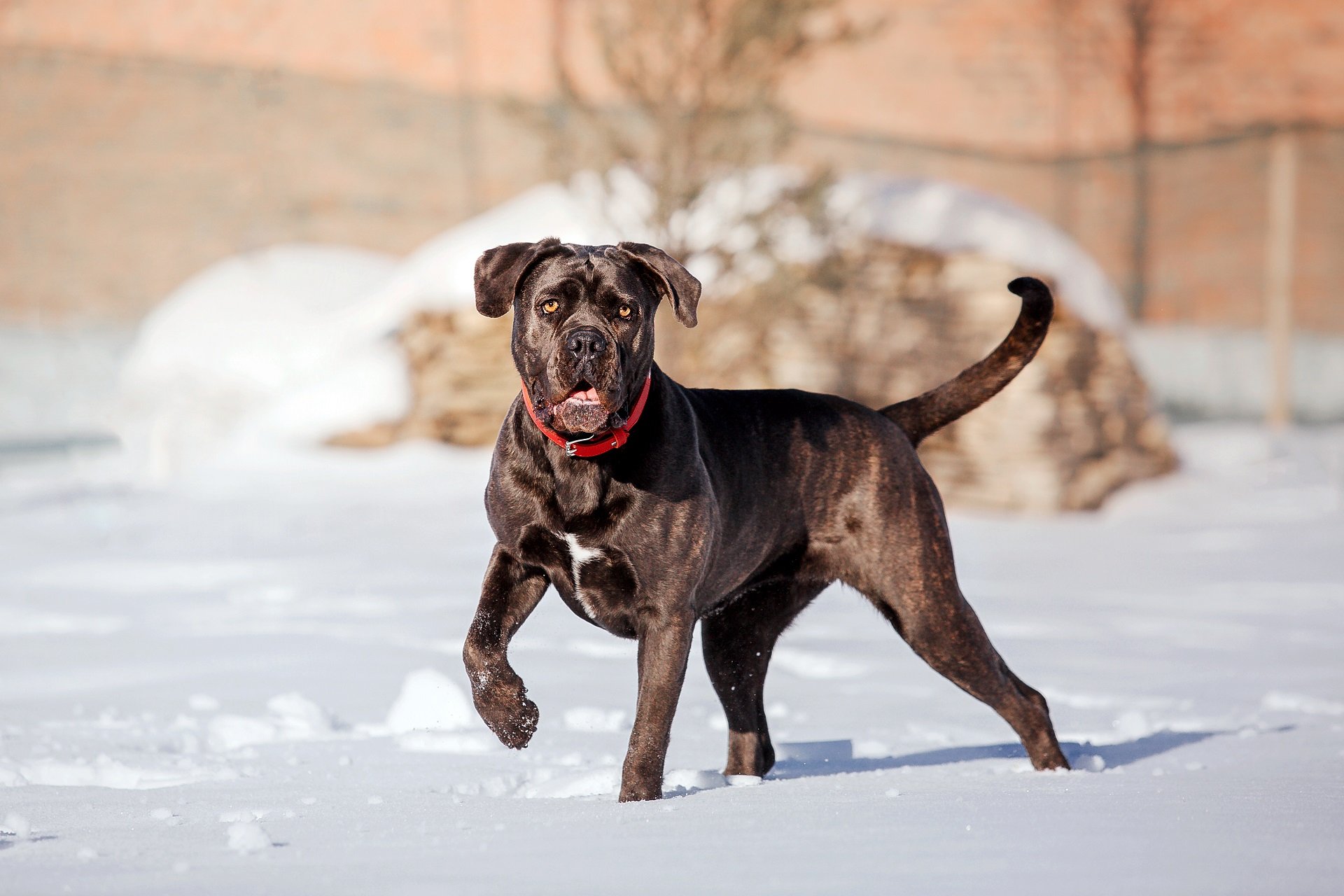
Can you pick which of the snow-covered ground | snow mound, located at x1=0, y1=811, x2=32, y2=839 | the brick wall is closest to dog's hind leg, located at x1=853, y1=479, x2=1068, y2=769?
the snow-covered ground

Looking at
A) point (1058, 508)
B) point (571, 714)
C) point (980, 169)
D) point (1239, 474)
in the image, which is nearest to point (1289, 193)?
point (980, 169)

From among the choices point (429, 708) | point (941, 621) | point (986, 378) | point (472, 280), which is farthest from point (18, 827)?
point (472, 280)

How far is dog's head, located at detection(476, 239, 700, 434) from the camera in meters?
3.18

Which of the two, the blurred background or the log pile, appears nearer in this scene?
the log pile

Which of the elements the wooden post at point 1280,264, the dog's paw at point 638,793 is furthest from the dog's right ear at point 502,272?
the wooden post at point 1280,264

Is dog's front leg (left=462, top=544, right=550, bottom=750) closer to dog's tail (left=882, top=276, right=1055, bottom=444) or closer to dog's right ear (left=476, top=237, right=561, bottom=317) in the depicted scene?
dog's right ear (left=476, top=237, right=561, bottom=317)

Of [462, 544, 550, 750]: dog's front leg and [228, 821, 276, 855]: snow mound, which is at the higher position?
[462, 544, 550, 750]: dog's front leg

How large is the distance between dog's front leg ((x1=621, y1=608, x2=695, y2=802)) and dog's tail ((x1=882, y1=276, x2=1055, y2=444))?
4.31ft

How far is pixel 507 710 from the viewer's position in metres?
3.42

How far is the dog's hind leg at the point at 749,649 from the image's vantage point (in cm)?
405

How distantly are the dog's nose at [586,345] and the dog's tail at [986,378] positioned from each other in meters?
1.46

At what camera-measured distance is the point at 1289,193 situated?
17531 mm

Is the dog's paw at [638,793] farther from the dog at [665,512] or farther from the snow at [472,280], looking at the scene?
the snow at [472,280]

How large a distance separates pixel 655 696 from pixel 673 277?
3.37 feet
